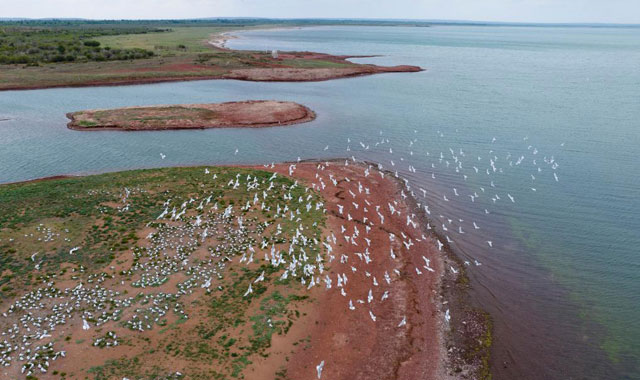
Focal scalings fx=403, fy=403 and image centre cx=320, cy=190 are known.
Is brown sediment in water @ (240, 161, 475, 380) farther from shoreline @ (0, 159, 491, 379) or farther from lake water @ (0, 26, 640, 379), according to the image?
lake water @ (0, 26, 640, 379)

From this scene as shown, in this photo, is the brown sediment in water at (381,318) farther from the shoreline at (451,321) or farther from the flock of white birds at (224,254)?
the flock of white birds at (224,254)

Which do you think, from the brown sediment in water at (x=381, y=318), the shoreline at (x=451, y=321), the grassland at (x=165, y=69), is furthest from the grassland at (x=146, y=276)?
the grassland at (x=165, y=69)

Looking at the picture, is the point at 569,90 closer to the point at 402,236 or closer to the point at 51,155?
the point at 402,236

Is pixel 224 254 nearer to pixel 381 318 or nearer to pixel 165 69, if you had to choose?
pixel 381 318

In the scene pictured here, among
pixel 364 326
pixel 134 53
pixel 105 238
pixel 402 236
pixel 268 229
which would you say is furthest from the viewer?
pixel 134 53

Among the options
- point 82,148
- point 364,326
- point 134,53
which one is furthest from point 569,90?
point 134,53

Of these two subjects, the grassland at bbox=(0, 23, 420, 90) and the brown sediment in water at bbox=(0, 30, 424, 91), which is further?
the grassland at bbox=(0, 23, 420, 90)

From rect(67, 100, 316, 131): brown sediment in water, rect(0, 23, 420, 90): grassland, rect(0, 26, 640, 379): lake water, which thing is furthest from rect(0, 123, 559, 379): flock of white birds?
→ rect(0, 23, 420, 90): grassland
